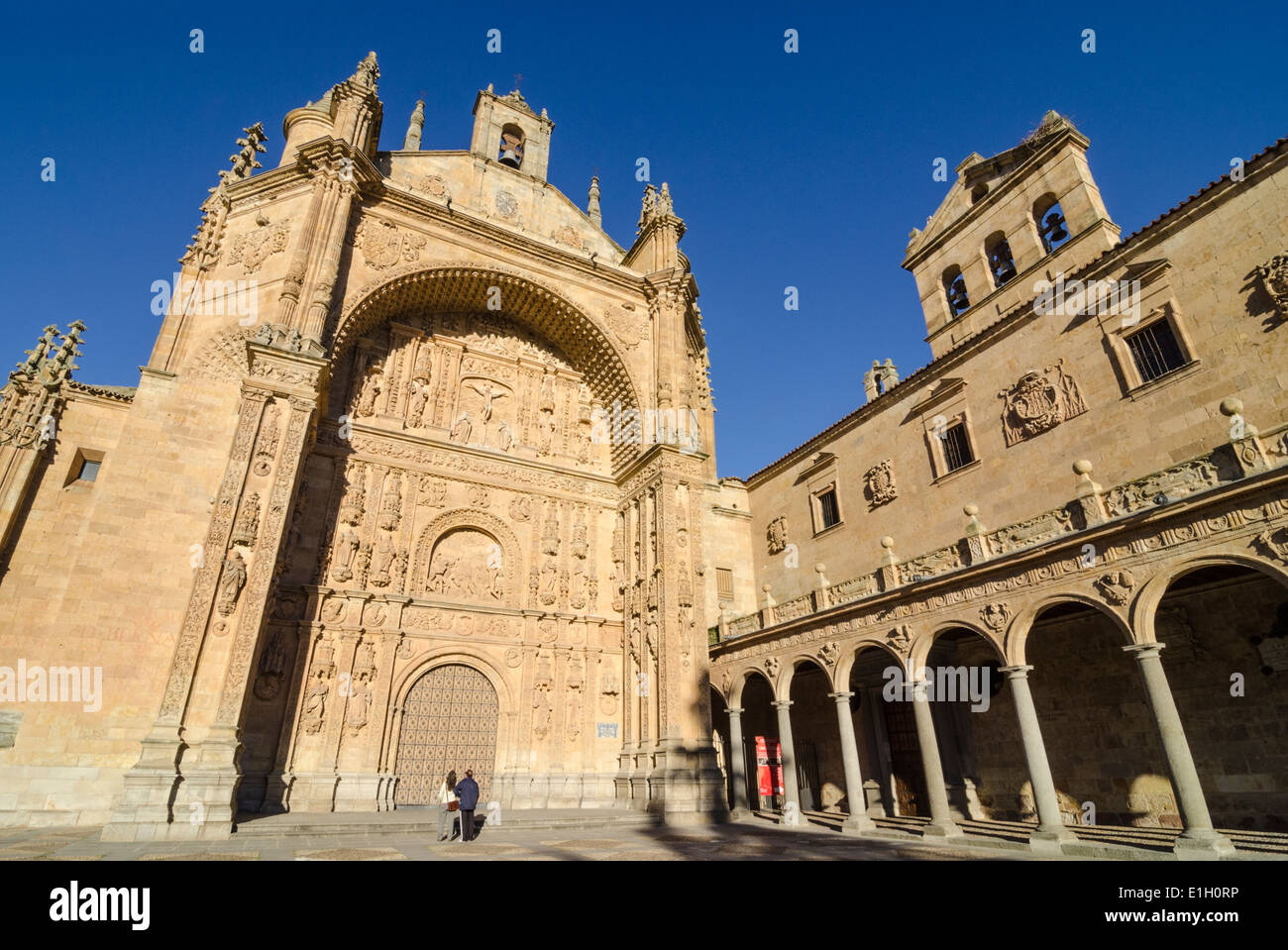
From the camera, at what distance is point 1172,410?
1195 centimetres

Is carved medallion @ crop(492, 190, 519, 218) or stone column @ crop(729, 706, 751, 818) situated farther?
carved medallion @ crop(492, 190, 519, 218)

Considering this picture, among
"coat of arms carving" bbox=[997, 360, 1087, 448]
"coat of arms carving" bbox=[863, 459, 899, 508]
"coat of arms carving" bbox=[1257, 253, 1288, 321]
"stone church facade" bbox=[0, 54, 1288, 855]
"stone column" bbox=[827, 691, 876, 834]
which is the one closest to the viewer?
"coat of arms carving" bbox=[1257, 253, 1288, 321]

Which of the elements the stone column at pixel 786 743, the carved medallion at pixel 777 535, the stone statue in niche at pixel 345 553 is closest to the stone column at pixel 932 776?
the stone column at pixel 786 743

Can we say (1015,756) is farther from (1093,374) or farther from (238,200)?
(238,200)

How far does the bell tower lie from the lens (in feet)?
73.7

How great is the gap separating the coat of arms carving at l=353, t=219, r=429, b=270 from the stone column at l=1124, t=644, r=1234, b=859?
59.7 ft

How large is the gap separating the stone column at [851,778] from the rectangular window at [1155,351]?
30.1 feet

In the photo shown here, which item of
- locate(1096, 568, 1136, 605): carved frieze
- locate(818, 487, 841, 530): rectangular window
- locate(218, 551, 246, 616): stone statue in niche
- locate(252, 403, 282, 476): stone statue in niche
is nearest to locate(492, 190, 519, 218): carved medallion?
locate(252, 403, 282, 476): stone statue in niche

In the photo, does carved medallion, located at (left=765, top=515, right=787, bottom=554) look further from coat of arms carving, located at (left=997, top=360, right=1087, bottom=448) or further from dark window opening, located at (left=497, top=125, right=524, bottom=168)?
dark window opening, located at (left=497, top=125, right=524, bottom=168)
